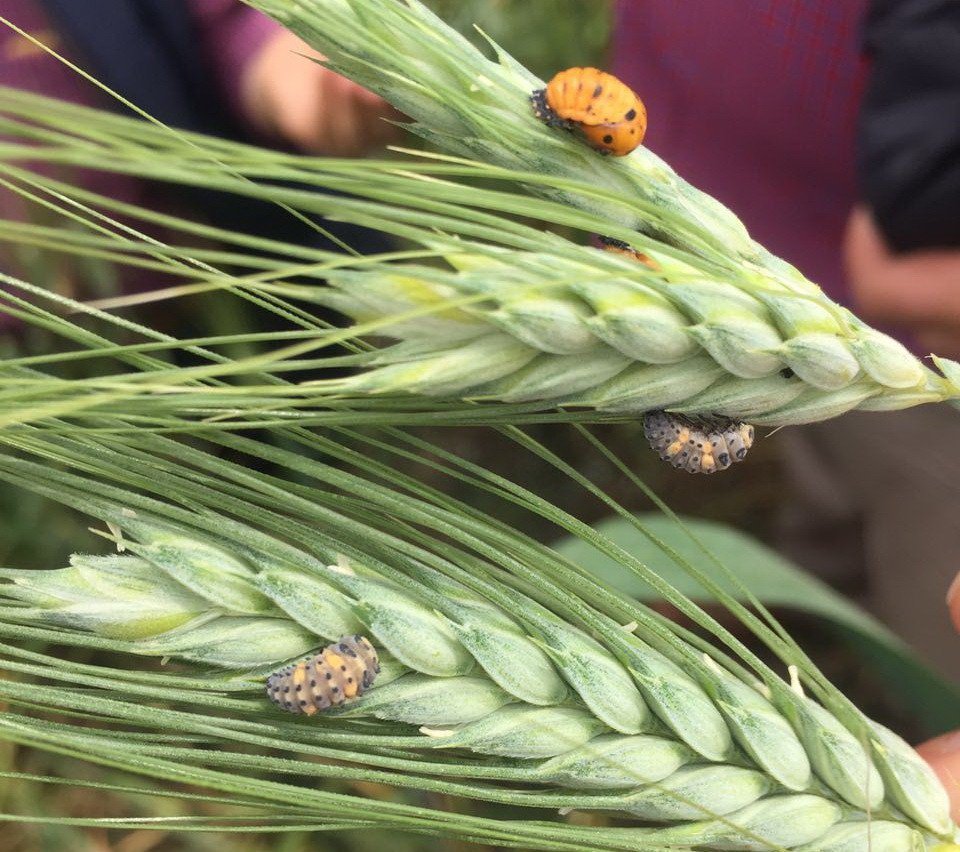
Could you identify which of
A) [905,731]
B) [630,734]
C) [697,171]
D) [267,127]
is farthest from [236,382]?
[905,731]

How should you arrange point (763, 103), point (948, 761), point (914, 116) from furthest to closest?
point (763, 103)
point (914, 116)
point (948, 761)

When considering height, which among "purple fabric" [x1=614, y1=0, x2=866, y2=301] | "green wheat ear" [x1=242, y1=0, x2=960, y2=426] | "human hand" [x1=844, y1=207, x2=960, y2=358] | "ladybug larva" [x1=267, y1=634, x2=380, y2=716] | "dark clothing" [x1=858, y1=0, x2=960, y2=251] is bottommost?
"ladybug larva" [x1=267, y1=634, x2=380, y2=716]

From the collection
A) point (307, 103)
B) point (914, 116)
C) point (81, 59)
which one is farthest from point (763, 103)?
point (81, 59)

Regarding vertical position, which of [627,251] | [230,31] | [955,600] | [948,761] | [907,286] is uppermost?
[230,31]

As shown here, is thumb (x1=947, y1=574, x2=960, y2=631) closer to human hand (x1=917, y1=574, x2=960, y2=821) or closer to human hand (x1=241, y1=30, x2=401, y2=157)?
human hand (x1=917, y1=574, x2=960, y2=821)

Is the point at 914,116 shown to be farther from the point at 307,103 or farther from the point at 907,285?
the point at 307,103

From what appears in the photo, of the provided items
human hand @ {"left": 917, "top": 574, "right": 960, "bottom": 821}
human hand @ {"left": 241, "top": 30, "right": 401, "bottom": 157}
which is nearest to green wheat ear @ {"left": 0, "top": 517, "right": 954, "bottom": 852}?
human hand @ {"left": 917, "top": 574, "right": 960, "bottom": 821}

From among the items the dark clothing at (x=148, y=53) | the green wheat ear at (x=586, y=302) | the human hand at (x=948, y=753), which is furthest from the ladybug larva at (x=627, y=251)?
the dark clothing at (x=148, y=53)
